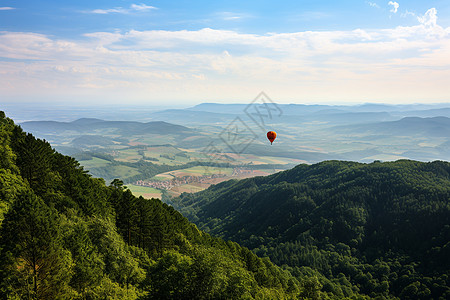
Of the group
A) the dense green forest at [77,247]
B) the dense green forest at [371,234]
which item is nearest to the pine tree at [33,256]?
the dense green forest at [77,247]

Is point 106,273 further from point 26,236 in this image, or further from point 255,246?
point 255,246

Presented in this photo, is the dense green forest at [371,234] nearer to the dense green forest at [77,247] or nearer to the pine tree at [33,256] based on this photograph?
the dense green forest at [77,247]

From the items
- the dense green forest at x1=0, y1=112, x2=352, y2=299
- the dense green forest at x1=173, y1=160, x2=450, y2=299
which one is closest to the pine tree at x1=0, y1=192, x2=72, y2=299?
the dense green forest at x1=0, y1=112, x2=352, y2=299

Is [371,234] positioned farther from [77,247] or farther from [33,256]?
[33,256]

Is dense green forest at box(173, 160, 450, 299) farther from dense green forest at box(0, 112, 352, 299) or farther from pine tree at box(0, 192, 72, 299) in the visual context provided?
pine tree at box(0, 192, 72, 299)

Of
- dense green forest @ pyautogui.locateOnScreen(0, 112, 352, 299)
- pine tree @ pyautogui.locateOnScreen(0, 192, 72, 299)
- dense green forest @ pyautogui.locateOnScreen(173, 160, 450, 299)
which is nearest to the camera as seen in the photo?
pine tree @ pyautogui.locateOnScreen(0, 192, 72, 299)

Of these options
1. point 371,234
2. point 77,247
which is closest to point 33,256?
point 77,247
